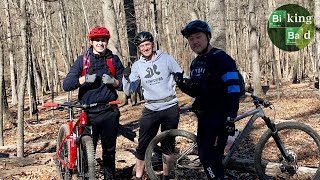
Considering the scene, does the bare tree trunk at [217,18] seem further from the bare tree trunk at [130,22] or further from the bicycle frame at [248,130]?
the bare tree trunk at [130,22]

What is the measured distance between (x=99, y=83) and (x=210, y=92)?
Result: 4.94ft

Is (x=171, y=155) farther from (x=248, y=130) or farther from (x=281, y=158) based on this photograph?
(x=281, y=158)

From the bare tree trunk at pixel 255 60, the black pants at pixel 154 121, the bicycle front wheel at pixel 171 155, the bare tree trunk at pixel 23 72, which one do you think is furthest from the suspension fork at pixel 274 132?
the bare tree trunk at pixel 255 60

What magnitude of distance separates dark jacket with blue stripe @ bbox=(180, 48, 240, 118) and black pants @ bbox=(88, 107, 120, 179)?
1.12 meters

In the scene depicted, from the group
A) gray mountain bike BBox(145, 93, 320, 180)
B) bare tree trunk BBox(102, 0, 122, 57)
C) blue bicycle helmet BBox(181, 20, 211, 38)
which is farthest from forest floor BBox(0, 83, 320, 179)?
bare tree trunk BBox(102, 0, 122, 57)

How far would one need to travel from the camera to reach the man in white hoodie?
4.93m

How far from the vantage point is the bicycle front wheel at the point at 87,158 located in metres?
4.52

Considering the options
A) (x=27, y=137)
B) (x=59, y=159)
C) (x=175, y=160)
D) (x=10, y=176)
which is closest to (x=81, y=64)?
(x=59, y=159)

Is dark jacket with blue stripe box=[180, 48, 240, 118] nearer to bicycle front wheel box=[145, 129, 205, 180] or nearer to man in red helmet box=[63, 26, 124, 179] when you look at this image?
bicycle front wheel box=[145, 129, 205, 180]

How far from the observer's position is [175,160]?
5348mm

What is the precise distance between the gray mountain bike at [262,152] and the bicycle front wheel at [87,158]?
97cm

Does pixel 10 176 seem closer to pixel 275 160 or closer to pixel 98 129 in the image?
pixel 98 129

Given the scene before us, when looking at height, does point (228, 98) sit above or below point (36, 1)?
below

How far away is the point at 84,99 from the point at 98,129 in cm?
46
